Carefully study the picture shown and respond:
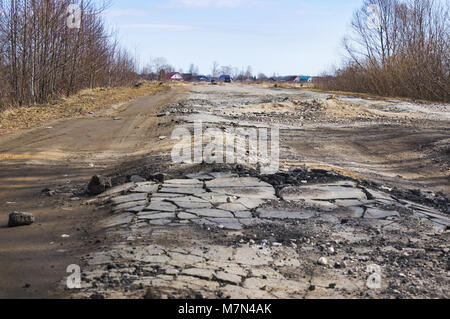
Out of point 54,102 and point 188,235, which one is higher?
point 54,102

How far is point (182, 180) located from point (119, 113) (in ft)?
30.6

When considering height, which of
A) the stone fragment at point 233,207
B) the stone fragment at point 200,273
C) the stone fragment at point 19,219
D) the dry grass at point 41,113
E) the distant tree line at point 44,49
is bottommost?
the stone fragment at point 200,273

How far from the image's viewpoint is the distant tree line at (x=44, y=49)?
1521 centimetres

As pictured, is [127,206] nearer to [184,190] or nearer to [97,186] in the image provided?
[184,190]

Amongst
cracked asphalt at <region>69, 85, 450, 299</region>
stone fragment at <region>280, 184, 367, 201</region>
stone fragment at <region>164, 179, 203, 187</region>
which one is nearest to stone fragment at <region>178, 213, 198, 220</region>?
cracked asphalt at <region>69, 85, 450, 299</region>

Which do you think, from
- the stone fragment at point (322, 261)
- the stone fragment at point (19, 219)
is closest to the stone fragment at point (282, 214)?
the stone fragment at point (322, 261)

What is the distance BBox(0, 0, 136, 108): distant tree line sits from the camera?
15.2 metres

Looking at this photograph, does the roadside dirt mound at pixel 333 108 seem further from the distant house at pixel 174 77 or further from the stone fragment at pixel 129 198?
the distant house at pixel 174 77

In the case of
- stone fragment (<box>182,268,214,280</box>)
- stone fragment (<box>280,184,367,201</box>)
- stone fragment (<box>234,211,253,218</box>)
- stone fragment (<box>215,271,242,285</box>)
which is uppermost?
stone fragment (<box>280,184,367,201</box>)

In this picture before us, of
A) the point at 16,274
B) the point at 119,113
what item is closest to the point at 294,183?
the point at 16,274

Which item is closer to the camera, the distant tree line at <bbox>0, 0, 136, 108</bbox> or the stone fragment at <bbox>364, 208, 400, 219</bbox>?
the stone fragment at <bbox>364, 208, 400, 219</bbox>

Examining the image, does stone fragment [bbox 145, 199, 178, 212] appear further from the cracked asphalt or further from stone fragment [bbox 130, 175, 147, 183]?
stone fragment [bbox 130, 175, 147, 183]

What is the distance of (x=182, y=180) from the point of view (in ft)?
19.8
